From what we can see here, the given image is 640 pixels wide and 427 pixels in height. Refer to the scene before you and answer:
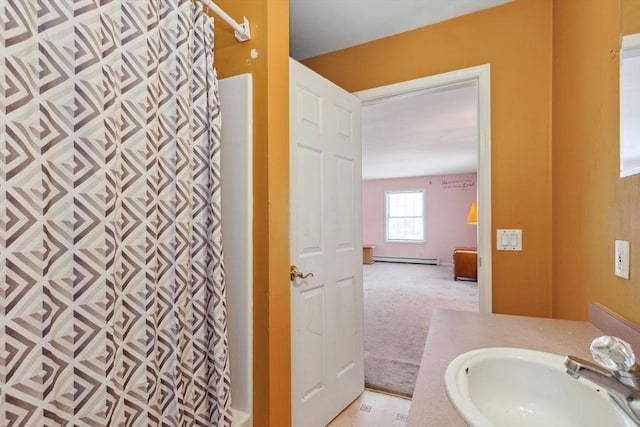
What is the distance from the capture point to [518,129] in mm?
1759

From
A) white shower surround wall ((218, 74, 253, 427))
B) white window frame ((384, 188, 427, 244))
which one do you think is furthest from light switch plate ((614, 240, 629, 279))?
white window frame ((384, 188, 427, 244))

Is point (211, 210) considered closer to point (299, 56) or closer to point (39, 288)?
point (39, 288)

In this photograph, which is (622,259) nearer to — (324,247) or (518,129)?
(518,129)

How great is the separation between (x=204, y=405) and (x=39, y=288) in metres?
0.78

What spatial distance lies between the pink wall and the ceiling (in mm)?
1011

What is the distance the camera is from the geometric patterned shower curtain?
702 millimetres

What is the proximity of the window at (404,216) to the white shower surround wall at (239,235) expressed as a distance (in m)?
7.49

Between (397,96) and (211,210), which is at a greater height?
(397,96)

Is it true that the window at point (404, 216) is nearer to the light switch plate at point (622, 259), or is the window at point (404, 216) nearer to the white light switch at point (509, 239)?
the white light switch at point (509, 239)

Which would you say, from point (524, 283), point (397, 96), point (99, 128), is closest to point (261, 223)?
point (99, 128)

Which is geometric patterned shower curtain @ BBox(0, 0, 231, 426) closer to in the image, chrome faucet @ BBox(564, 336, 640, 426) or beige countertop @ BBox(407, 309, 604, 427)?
beige countertop @ BBox(407, 309, 604, 427)

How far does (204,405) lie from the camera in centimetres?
123

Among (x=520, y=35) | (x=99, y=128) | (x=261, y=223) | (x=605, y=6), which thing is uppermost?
(x=520, y=35)

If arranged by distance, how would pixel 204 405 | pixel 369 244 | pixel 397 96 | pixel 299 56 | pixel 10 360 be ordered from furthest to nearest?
1. pixel 369 244
2. pixel 299 56
3. pixel 397 96
4. pixel 204 405
5. pixel 10 360
